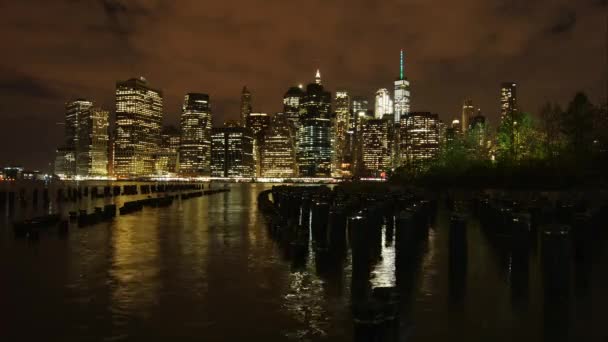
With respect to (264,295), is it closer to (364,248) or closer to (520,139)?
(364,248)

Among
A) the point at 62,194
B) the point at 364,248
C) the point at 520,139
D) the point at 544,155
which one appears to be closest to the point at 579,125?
the point at 544,155

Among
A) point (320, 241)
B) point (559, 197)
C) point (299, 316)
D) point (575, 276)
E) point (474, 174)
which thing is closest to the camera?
point (299, 316)

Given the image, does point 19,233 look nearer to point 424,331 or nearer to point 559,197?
point 424,331

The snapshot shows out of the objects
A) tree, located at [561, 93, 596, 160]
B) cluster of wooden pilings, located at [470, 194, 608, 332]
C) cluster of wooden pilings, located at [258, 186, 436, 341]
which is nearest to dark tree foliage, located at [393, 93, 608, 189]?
tree, located at [561, 93, 596, 160]

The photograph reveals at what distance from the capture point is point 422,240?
2147cm

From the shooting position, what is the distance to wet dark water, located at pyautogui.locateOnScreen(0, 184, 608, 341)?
9.48m

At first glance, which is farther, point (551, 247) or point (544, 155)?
point (544, 155)

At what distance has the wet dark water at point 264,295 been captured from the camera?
373 inches

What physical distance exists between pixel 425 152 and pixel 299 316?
183m

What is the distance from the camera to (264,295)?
12148 mm

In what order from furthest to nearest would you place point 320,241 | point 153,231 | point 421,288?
point 153,231 < point 320,241 < point 421,288

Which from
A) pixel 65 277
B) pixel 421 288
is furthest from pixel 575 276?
pixel 65 277

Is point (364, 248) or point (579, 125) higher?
point (579, 125)

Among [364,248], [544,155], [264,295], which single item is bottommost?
[264,295]
